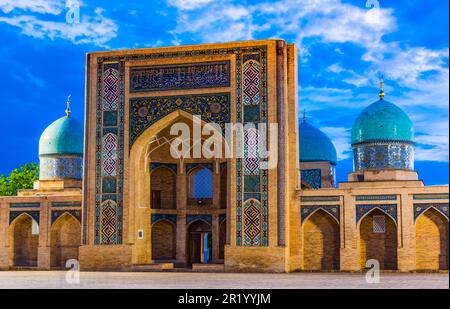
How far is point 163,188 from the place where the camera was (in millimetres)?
21734

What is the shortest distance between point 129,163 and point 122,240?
6.59 feet

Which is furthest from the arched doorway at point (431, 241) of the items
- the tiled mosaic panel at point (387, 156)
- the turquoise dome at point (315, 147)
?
the turquoise dome at point (315, 147)

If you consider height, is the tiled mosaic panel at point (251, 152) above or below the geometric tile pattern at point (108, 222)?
above

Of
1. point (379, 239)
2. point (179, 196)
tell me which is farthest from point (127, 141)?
point (379, 239)

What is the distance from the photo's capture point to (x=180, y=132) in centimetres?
2077

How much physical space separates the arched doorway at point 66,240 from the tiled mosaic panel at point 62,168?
2995 millimetres

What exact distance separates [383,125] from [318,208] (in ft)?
13.6

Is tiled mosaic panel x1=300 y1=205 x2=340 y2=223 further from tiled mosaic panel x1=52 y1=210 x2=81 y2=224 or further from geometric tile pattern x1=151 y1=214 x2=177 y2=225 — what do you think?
tiled mosaic panel x1=52 y1=210 x2=81 y2=224

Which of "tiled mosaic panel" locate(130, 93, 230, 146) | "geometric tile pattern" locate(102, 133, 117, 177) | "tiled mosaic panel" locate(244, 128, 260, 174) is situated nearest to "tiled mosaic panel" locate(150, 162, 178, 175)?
"geometric tile pattern" locate(102, 133, 117, 177)

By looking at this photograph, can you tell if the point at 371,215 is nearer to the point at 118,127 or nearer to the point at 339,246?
the point at 339,246

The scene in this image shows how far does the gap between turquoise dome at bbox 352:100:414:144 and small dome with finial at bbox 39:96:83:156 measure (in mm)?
8969

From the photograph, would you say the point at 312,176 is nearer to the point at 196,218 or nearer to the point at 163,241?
the point at 196,218

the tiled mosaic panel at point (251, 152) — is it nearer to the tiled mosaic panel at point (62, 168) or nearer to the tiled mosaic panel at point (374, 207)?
the tiled mosaic panel at point (374, 207)

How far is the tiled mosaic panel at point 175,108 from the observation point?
19.0m
